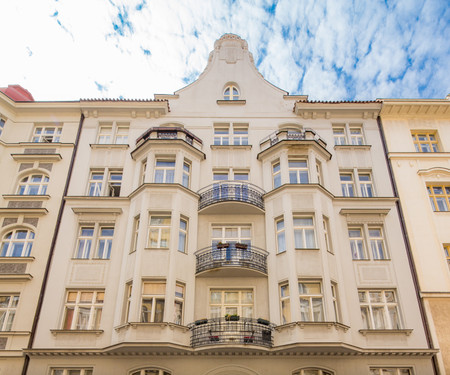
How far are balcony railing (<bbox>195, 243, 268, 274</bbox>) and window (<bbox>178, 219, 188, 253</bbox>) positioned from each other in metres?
0.70

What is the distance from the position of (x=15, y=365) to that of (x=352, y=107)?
68.1 ft

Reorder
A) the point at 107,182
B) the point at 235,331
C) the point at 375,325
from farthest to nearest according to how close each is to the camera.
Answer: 1. the point at 107,182
2. the point at 375,325
3. the point at 235,331

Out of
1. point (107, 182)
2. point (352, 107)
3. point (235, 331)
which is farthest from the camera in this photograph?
point (352, 107)

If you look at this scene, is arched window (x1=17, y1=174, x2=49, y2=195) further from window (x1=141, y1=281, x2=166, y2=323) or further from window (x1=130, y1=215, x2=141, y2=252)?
window (x1=141, y1=281, x2=166, y2=323)

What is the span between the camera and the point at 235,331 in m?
14.9

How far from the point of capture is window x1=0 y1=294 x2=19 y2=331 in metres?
16.4

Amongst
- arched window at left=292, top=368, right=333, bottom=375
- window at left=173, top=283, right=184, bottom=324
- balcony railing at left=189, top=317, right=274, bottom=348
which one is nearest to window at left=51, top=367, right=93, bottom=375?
window at left=173, top=283, right=184, bottom=324

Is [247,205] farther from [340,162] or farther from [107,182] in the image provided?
[107,182]

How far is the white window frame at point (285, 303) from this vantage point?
619 inches

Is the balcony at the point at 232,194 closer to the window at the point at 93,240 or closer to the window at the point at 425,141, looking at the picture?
the window at the point at 93,240

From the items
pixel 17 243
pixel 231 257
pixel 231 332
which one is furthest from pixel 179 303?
pixel 17 243

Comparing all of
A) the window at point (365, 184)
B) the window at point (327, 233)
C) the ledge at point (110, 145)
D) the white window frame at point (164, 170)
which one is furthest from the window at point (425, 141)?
the ledge at point (110, 145)

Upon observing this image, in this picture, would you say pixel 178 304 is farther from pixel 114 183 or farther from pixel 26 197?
pixel 26 197

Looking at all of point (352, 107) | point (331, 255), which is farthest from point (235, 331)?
point (352, 107)
